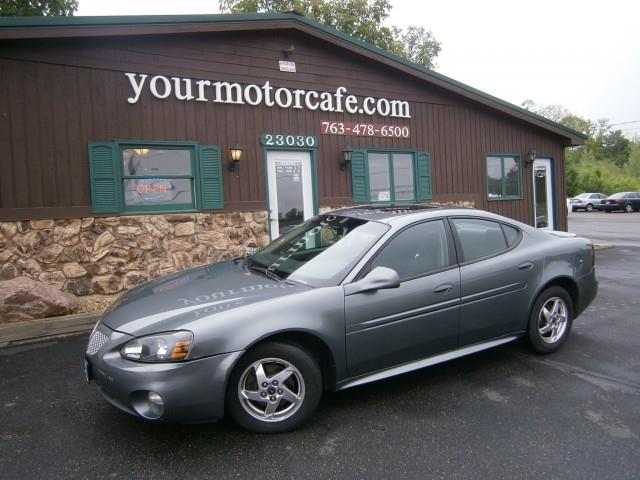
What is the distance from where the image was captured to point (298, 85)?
28.6ft

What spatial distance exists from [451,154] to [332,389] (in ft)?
28.1

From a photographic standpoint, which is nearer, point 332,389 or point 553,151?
point 332,389

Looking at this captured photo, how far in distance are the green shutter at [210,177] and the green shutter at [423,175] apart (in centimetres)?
440

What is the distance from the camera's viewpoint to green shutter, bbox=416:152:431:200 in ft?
33.4

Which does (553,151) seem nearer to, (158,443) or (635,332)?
(635,332)

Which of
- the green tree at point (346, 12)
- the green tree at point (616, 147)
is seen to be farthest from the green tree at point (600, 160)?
the green tree at point (346, 12)

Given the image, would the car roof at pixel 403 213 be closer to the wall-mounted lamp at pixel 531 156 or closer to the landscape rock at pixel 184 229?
the landscape rock at pixel 184 229

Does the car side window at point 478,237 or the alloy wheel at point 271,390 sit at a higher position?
the car side window at point 478,237

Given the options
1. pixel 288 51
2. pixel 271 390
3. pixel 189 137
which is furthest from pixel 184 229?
pixel 271 390

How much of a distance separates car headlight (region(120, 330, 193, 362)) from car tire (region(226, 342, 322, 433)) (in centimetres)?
35

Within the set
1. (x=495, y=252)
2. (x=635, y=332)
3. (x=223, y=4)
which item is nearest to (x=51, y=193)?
(x=495, y=252)

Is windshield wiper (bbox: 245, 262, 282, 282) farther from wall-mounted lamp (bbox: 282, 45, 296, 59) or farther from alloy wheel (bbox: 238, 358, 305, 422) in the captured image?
wall-mounted lamp (bbox: 282, 45, 296, 59)

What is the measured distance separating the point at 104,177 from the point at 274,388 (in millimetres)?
5320

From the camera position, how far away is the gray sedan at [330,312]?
9.25 ft
